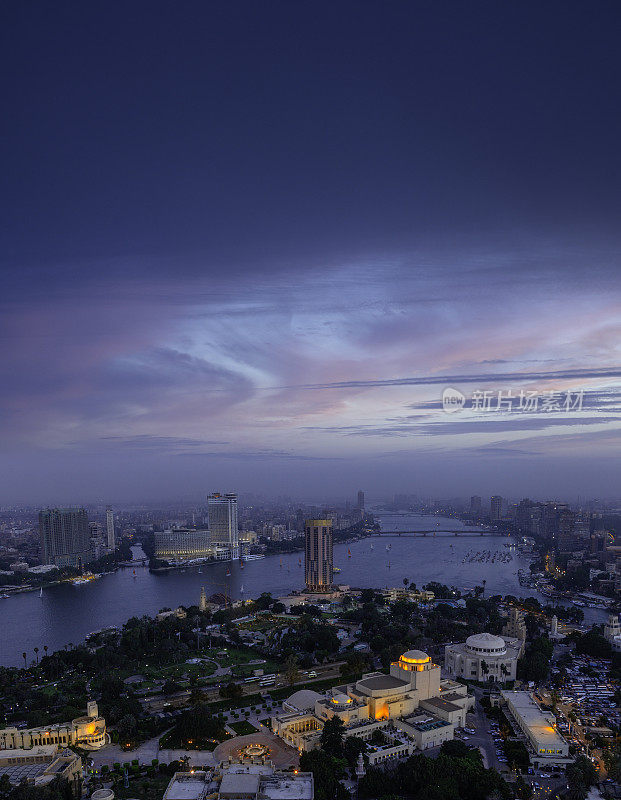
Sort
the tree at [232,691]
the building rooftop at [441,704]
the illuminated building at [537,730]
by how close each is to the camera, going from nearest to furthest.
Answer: the illuminated building at [537,730]
the building rooftop at [441,704]
the tree at [232,691]

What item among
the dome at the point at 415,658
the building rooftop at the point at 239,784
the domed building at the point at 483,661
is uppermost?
the dome at the point at 415,658

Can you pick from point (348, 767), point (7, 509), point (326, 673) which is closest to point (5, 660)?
point (326, 673)

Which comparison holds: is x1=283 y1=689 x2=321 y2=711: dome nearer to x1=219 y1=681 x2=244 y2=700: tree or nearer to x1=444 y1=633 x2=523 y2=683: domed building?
x1=219 y1=681 x2=244 y2=700: tree

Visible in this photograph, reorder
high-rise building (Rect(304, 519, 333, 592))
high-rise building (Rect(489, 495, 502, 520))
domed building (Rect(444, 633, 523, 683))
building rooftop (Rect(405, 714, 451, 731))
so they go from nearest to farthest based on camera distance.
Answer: building rooftop (Rect(405, 714, 451, 731)) → domed building (Rect(444, 633, 523, 683)) → high-rise building (Rect(304, 519, 333, 592)) → high-rise building (Rect(489, 495, 502, 520))

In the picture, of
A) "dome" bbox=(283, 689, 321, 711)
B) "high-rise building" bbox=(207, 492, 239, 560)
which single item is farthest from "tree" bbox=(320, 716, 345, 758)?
"high-rise building" bbox=(207, 492, 239, 560)

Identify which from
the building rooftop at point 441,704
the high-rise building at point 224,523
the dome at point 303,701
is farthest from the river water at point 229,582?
the building rooftop at point 441,704

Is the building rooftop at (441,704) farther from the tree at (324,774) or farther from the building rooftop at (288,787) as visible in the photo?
the building rooftop at (288,787)
